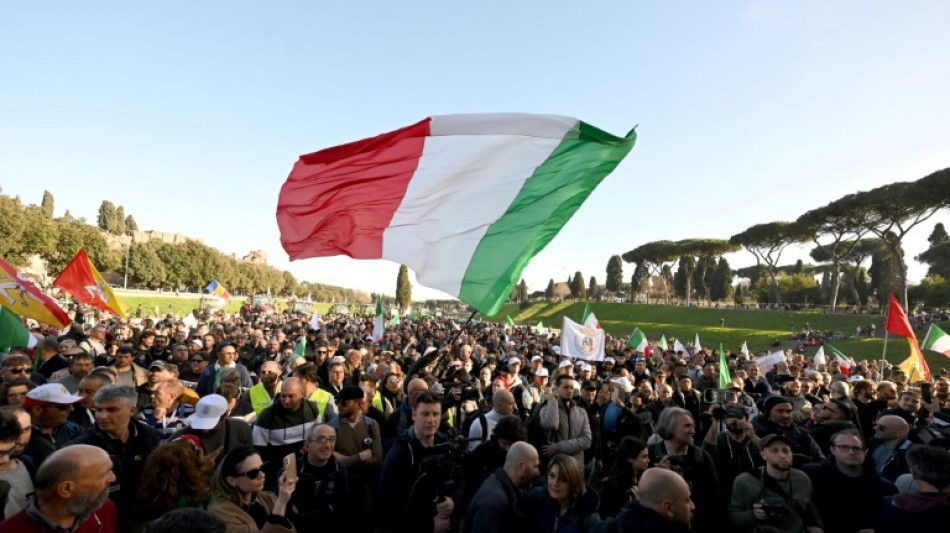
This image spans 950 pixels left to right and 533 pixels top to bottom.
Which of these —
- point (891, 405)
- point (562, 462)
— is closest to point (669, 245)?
point (891, 405)

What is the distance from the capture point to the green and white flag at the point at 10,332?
861cm

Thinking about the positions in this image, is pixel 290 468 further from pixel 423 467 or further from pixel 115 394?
pixel 115 394

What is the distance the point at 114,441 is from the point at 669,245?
279ft

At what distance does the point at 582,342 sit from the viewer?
13961mm

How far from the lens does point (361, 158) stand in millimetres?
5180

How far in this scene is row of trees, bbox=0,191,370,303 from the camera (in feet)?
128

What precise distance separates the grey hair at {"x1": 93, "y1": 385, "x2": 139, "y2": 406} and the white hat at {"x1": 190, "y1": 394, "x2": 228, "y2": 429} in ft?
1.70

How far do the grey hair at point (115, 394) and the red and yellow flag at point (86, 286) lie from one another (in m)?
11.2

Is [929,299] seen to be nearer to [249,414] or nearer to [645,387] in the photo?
[645,387]

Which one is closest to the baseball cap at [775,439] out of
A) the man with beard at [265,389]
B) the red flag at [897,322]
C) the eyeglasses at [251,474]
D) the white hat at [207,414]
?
the eyeglasses at [251,474]

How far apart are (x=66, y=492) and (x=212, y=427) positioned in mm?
1828

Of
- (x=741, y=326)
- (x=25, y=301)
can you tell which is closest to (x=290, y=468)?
(x=25, y=301)

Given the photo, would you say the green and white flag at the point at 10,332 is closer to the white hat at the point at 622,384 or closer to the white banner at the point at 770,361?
the white hat at the point at 622,384

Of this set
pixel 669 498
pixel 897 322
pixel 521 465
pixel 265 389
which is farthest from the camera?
pixel 897 322
